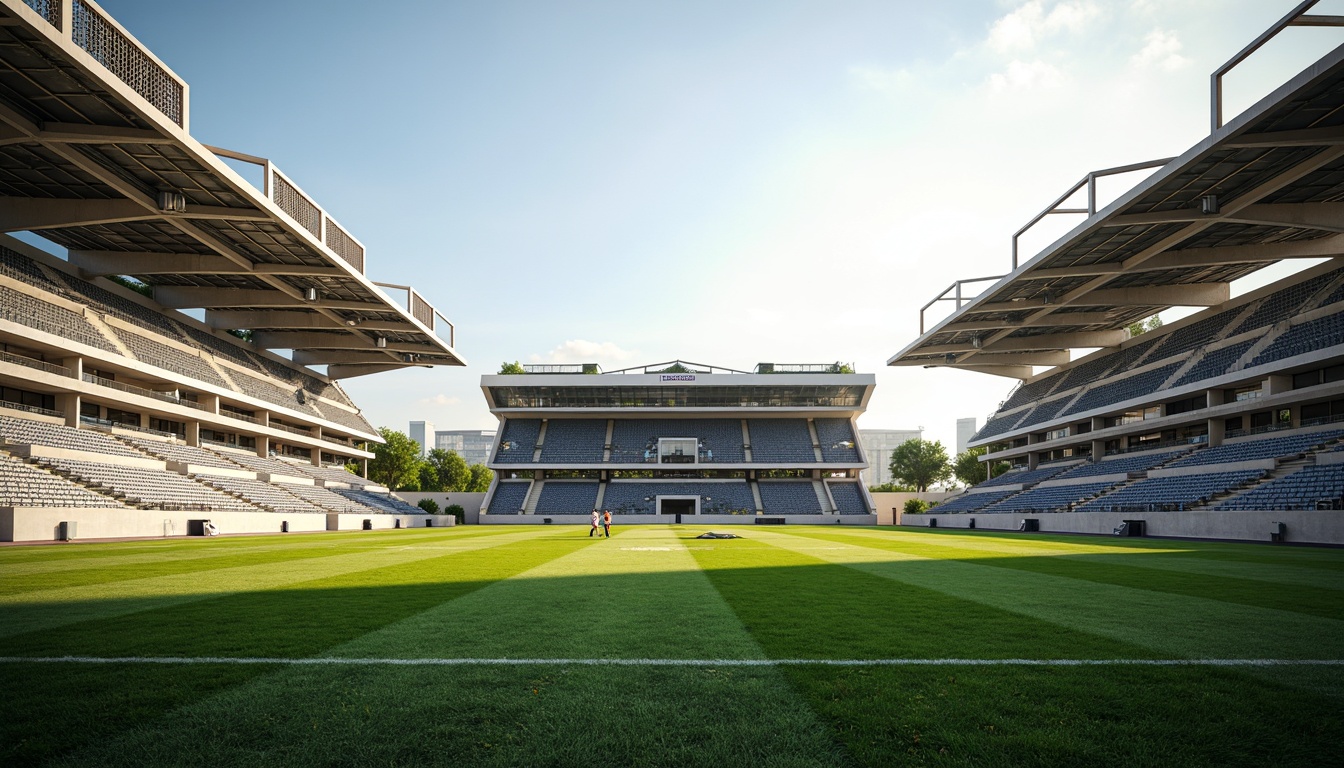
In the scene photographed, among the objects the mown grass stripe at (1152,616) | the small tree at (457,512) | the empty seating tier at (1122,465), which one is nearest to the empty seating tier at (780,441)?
the empty seating tier at (1122,465)

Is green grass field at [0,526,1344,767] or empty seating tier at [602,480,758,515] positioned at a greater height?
green grass field at [0,526,1344,767]

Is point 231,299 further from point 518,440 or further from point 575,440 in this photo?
point 575,440

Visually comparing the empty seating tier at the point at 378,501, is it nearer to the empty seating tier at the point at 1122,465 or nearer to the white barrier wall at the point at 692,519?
the white barrier wall at the point at 692,519

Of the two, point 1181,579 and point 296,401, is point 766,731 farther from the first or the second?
point 296,401

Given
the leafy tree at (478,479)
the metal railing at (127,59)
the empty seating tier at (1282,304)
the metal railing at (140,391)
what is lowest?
the leafy tree at (478,479)

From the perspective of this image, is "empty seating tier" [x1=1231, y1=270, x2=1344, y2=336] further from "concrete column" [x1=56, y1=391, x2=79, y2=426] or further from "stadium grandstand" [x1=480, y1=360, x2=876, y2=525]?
"concrete column" [x1=56, y1=391, x2=79, y2=426]

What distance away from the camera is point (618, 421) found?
7812cm

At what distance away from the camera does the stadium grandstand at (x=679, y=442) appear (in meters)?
68.8

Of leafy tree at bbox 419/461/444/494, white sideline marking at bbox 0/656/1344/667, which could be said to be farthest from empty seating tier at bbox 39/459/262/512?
leafy tree at bbox 419/461/444/494

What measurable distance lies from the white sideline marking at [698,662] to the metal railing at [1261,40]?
2550 centimetres

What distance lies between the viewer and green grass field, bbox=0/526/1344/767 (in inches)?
168

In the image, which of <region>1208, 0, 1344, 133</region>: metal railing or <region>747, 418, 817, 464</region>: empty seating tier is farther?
<region>747, 418, 817, 464</region>: empty seating tier

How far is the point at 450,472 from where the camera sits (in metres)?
106

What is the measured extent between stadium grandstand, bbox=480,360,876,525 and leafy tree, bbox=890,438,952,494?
37401mm
